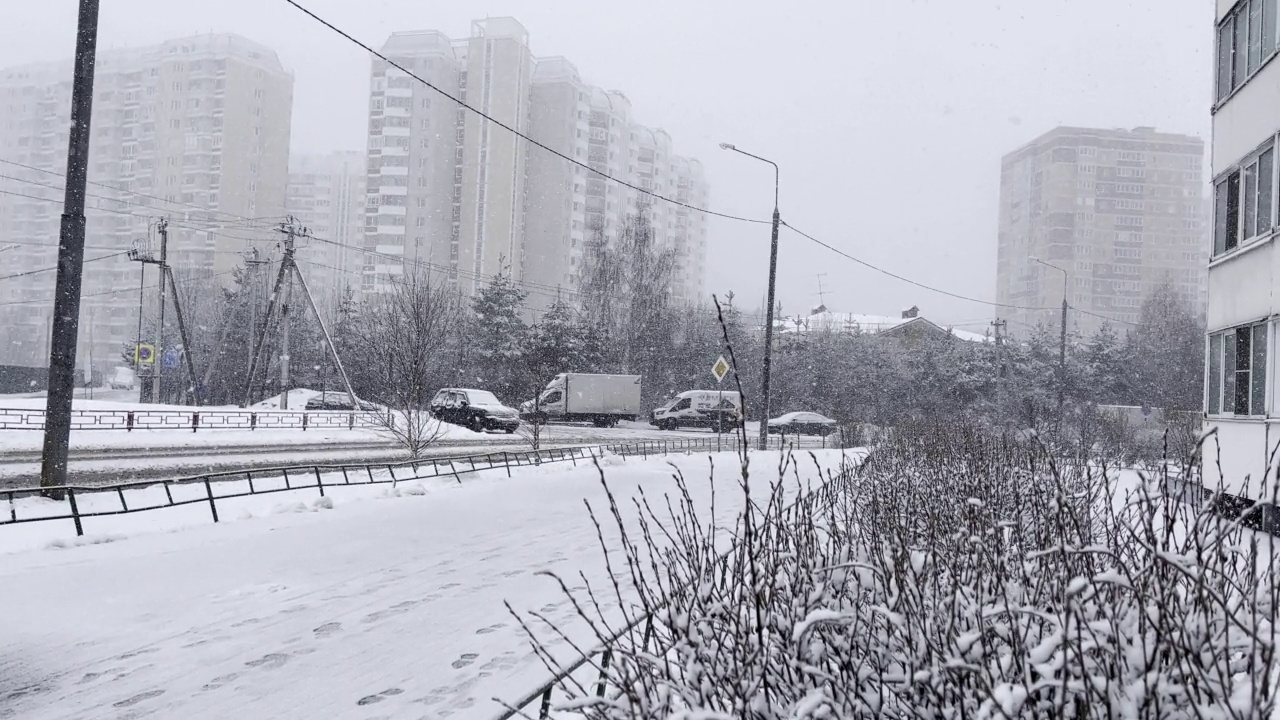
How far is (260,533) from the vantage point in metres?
11.3

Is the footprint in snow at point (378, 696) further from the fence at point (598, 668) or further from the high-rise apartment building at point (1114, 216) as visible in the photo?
the high-rise apartment building at point (1114, 216)

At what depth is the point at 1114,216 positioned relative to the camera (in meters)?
118

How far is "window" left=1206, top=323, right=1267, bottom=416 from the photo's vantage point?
37.0 ft

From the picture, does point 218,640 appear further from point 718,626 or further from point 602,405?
point 602,405

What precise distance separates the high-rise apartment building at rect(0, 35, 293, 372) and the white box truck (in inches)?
2379

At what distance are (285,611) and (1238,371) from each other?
11767 mm

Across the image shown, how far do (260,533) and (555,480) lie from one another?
791 centimetres

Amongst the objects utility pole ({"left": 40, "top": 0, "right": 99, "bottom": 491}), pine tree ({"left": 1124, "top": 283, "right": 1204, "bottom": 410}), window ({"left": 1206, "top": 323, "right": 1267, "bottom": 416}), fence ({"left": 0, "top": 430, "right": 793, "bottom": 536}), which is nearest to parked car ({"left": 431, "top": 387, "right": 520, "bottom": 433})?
fence ({"left": 0, "top": 430, "right": 793, "bottom": 536})

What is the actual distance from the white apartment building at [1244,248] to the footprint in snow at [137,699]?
10.5 meters

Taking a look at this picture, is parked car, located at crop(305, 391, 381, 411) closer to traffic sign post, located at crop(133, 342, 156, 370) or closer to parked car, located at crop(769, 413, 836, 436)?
Answer: traffic sign post, located at crop(133, 342, 156, 370)

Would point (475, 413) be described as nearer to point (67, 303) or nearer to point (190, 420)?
point (190, 420)

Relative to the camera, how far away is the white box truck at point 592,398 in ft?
146

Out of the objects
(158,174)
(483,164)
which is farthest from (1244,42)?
(158,174)

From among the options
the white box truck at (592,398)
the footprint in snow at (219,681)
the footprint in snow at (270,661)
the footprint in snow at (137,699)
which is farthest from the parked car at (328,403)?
the footprint in snow at (137,699)
